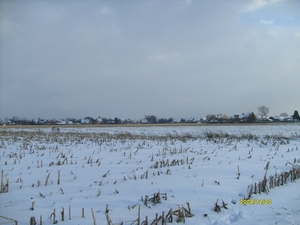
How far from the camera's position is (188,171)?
6449 millimetres

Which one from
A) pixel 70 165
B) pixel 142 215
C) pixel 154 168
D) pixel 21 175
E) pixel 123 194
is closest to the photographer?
pixel 142 215

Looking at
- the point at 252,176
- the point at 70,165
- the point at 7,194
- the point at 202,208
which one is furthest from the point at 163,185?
the point at 70,165

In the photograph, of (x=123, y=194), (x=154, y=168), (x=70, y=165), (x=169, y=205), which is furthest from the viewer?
(x=70, y=165)

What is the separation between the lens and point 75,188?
5.04 meters

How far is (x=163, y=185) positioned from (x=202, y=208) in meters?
1.34

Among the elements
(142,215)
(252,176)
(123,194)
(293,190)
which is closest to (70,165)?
(123,194)

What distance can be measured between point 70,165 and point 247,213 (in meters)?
6.24

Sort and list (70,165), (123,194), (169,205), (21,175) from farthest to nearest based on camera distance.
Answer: (70,165), (21,175), (123,194), (169,205)

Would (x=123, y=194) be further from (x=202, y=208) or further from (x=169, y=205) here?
(x=202, y=208)

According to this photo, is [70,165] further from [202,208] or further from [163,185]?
[202,208]

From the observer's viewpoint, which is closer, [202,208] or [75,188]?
[202,208]
